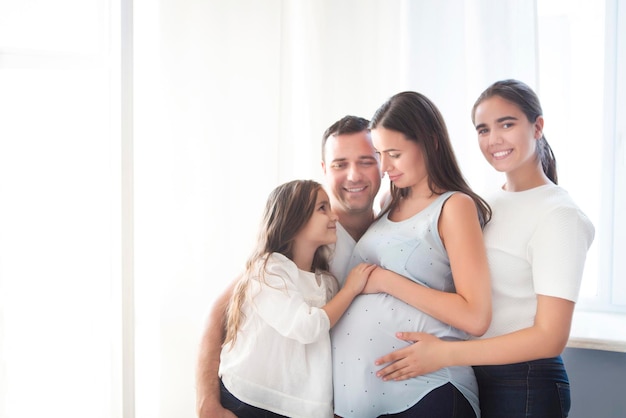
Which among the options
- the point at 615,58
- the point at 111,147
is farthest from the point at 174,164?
the point at 615,58

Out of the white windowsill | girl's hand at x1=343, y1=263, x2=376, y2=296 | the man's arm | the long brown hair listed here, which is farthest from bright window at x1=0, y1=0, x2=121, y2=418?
the white windowsill

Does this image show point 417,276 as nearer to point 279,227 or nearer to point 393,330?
point 393,330

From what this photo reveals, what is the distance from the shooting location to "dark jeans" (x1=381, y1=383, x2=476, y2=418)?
1.30m

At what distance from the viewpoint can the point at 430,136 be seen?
1471mm

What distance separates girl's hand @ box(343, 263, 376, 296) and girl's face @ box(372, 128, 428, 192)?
0.21 meters

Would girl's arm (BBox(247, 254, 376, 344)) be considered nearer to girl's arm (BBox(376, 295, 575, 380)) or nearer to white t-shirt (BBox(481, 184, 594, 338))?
girl's arm (BBox(376, 295, 575, 380))

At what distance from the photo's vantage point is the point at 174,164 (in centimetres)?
214

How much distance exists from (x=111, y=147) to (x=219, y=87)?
415 millimetres

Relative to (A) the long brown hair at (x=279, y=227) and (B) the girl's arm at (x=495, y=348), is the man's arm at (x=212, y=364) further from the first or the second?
(B) the girl's arm at (x=495, y=348)

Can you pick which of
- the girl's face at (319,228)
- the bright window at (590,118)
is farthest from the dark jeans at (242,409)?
the bright window at (590,118)

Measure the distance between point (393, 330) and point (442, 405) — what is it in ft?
0.62

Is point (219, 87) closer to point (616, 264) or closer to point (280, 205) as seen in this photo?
point (280, 205)

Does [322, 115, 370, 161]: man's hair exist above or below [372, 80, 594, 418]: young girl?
above

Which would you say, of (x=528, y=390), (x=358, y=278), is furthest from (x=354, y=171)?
(x=528, y=390)
